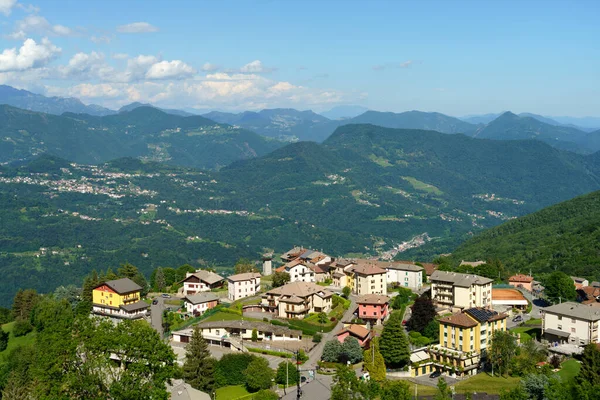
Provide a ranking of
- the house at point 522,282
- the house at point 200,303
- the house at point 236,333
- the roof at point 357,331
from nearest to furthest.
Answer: the roof at point 357,331, the house at point 236,333, the house at point 200,303, the house at point 522,282

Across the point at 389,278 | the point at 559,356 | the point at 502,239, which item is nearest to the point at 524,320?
the point at 559,356

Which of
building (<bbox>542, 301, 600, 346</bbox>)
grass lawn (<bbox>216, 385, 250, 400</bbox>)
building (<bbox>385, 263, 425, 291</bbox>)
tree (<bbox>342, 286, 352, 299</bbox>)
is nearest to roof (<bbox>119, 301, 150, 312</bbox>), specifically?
tree (<bbox>342, 286, 352, 299</bbox>)

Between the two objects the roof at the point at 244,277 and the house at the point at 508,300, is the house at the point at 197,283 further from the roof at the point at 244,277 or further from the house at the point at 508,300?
the house at the point at 508,300

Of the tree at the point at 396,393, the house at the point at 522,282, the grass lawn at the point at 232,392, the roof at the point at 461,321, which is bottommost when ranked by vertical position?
the house at the point at 522,282

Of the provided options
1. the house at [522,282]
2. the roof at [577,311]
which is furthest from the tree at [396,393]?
the house at [522,282]

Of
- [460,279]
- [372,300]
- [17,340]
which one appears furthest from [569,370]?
[17,340]

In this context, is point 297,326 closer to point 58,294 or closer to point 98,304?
point 98,304

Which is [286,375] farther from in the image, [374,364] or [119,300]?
[119,300]
